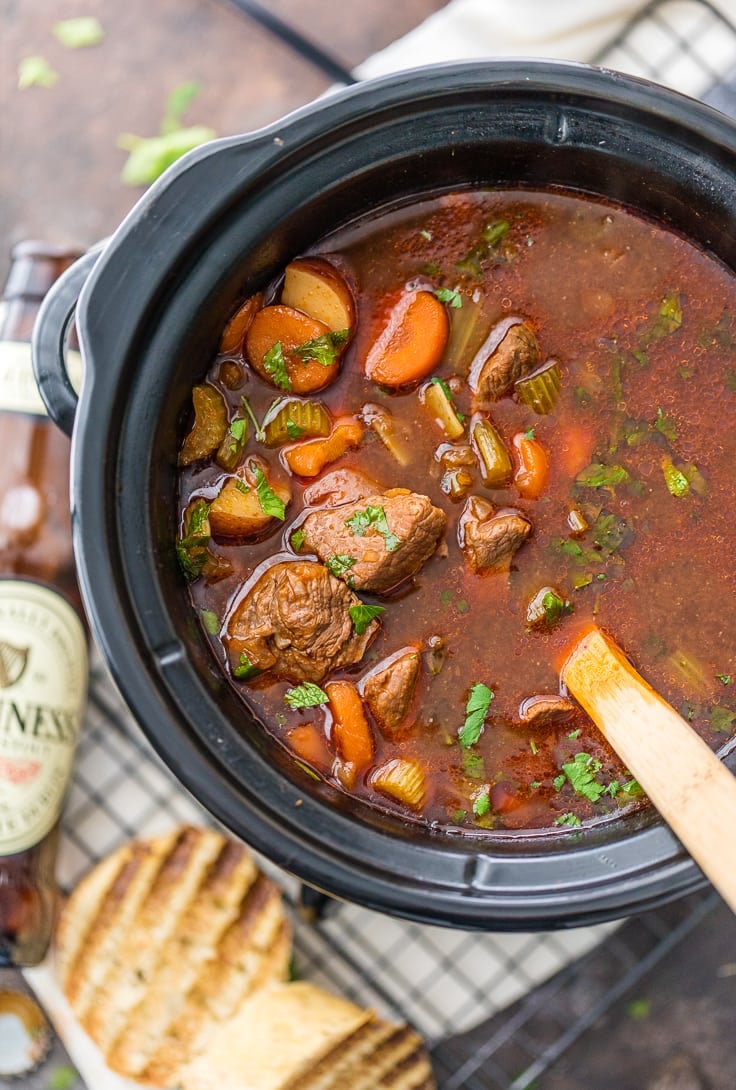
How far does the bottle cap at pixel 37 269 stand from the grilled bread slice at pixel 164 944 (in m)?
1.55

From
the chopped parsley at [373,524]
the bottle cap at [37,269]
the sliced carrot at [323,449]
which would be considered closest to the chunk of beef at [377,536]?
the chopped parsley at [373,524]

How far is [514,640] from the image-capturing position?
2.21 metres

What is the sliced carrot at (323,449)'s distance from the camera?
7.21ft

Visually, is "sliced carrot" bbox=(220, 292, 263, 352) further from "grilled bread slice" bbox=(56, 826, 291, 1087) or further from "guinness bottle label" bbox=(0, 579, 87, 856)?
"grilled bread slice" bbox=(56, 826, 291, 1087)

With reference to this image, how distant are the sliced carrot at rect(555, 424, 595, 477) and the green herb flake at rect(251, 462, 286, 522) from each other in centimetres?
62

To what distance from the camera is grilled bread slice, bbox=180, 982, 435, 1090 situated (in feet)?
8.73

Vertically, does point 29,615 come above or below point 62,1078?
above

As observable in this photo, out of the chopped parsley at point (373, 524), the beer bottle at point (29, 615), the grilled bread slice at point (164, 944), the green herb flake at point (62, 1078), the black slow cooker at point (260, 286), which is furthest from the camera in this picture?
the green herb flake at point (62, 1078)

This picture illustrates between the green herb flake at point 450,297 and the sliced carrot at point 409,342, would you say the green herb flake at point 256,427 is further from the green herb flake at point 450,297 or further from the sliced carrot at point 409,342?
the green herb flake at point 450,297

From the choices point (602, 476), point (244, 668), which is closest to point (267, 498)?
point (244, 668)

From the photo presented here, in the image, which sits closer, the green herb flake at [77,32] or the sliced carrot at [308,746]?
the sliced carrot at [308,746]

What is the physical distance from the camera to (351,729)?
2.19m

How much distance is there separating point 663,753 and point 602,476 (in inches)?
23.8

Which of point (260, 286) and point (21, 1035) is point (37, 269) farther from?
point (21, 1035)
